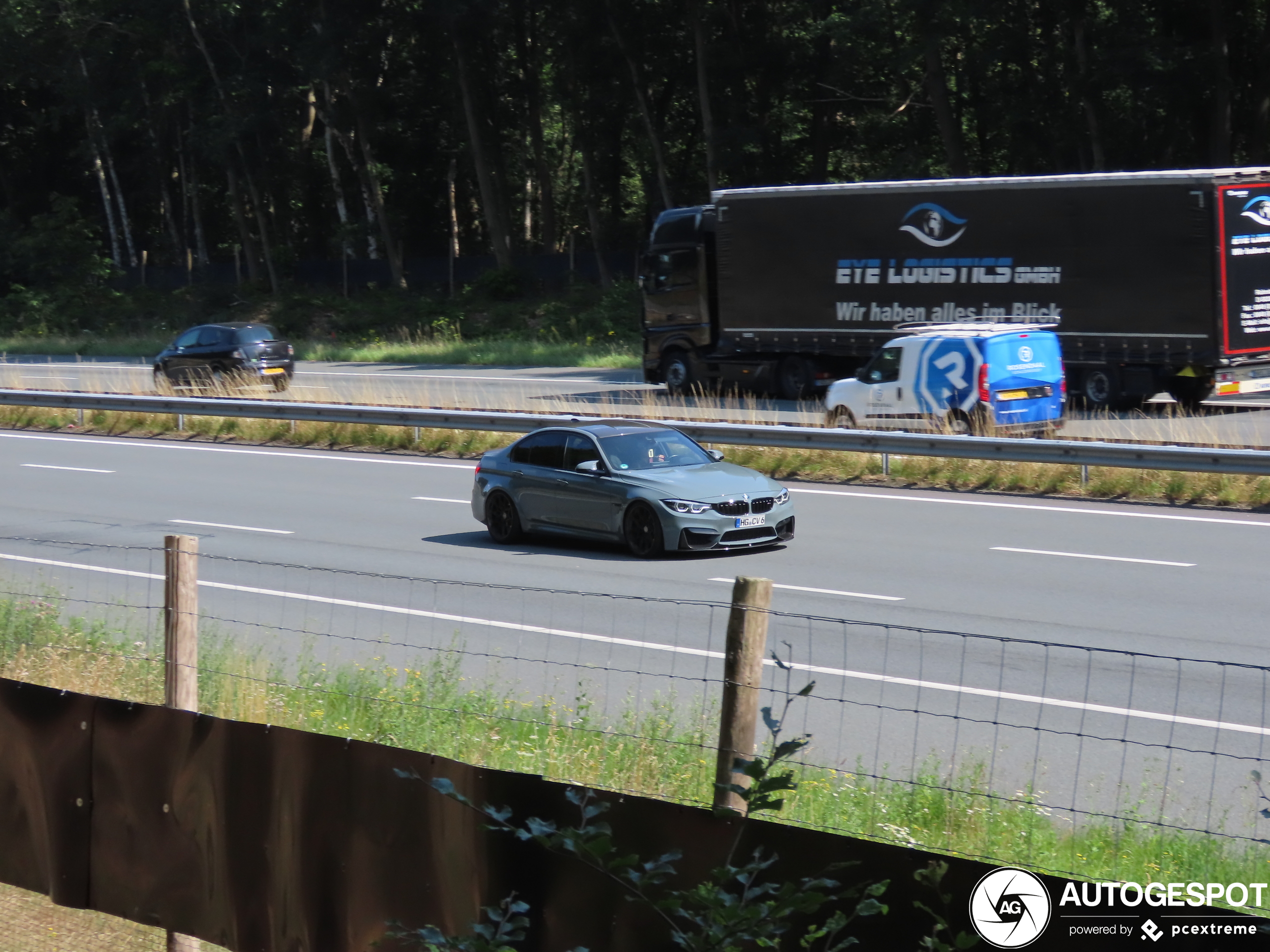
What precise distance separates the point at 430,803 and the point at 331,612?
753cm

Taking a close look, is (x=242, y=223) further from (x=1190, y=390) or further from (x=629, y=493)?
(x=629, y=493)

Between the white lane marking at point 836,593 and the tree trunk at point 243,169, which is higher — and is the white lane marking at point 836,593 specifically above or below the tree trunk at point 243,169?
below

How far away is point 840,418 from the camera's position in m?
21.7

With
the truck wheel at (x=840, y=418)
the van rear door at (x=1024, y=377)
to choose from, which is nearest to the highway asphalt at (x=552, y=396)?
the van rear door at (x=1024, y=377)

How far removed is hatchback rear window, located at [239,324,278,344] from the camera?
33250mm

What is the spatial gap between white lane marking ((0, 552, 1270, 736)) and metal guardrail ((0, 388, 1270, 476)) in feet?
21.6

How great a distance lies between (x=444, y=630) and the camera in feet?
37.2

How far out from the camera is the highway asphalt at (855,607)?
7.96 m

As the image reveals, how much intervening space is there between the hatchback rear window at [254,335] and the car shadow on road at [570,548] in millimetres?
18416

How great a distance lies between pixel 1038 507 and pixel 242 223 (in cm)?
5390

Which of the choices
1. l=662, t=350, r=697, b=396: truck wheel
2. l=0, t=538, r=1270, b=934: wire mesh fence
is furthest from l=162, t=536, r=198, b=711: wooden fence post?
l=662, t=350, r=697, b=396: truck wheel

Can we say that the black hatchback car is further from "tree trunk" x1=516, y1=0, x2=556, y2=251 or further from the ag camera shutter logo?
"tree trunk" x1=516, y1=0, x2=556, y2=251

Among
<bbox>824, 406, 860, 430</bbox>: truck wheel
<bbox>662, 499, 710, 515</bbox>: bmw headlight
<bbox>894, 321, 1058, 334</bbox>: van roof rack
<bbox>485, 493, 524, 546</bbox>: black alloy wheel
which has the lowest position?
<bbox>485, 493, 524, 546</bbox>: black alloy wheel

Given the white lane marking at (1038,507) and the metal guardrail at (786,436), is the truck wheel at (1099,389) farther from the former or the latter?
the white lane marking at (1038,507)
